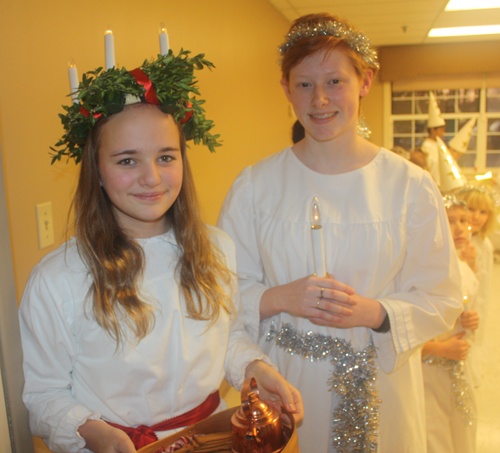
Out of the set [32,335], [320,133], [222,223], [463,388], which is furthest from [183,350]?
[463,388]

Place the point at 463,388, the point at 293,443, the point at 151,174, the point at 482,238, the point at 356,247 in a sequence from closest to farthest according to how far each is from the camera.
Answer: the point at 293,443 → the point at 151,174 → the point at 356,247 → the point at 463,388 → the point at 482,238

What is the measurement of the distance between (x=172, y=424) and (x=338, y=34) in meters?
1.06

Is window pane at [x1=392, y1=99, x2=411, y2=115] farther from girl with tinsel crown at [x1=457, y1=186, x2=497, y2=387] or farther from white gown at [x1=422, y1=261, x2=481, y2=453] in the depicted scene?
white gown at [x1=422, y1=261, x2=481, y2=453]

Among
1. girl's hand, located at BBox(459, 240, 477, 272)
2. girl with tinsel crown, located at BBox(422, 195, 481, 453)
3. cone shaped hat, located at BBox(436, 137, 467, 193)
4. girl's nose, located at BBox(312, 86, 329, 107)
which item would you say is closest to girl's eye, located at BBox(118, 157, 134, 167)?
Answer: girl's nose, located at BBox(312, 86, 329, 107)

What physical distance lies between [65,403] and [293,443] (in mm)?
460

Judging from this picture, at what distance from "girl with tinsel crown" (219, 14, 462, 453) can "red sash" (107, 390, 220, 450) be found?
26cm

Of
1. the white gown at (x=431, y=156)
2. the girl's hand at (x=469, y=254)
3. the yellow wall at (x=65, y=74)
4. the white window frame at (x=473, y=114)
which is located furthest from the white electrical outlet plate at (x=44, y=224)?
the white window frame at (x=473, y=114)

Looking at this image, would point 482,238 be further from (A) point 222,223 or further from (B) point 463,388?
(A) point 222,223

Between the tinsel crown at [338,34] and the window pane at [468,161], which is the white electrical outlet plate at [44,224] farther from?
the window pane at [468,161]

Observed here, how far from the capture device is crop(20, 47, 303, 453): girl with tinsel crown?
94cm

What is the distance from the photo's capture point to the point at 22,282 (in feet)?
4.21

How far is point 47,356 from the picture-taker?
0.94 m

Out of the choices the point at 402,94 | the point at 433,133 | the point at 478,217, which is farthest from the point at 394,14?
the point at 478,217

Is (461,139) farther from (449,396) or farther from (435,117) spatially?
(449,396)
